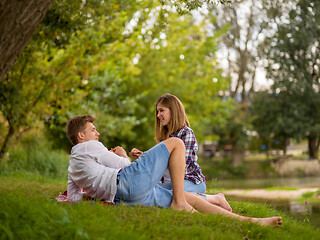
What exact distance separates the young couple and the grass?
17 cm

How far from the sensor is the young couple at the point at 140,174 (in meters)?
3.90

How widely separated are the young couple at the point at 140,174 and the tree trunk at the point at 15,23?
939mm

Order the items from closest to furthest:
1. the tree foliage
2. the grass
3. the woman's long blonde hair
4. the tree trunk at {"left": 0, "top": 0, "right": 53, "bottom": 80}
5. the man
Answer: the grass → the tree trunk at {"left": 0, "top": 0, "right": 53, "bottom": 80} → the man → the woman's long blonde hair → the tree foliage

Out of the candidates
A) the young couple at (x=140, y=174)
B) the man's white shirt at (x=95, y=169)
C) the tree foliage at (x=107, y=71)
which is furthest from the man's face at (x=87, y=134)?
the tree foliage at (x=107, y=71)

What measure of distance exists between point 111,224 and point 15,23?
212cm

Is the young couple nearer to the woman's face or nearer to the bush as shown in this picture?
the woman's face

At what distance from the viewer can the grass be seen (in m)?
2.91

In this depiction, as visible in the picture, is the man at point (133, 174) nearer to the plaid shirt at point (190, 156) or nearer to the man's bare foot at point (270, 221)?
the man's bare foot at point (270, 221)

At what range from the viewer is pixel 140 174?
386cm

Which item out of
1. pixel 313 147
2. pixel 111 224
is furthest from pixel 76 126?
pixel 313 147

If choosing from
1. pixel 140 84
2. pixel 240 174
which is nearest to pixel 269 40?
pixel 240 174

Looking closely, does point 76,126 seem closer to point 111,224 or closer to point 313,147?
point 111,224

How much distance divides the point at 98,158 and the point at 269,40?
20.5 meters

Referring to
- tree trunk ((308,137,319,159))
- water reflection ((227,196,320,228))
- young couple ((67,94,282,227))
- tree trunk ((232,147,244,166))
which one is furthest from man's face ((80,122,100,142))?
tree trunk ((308,137,319,159))
